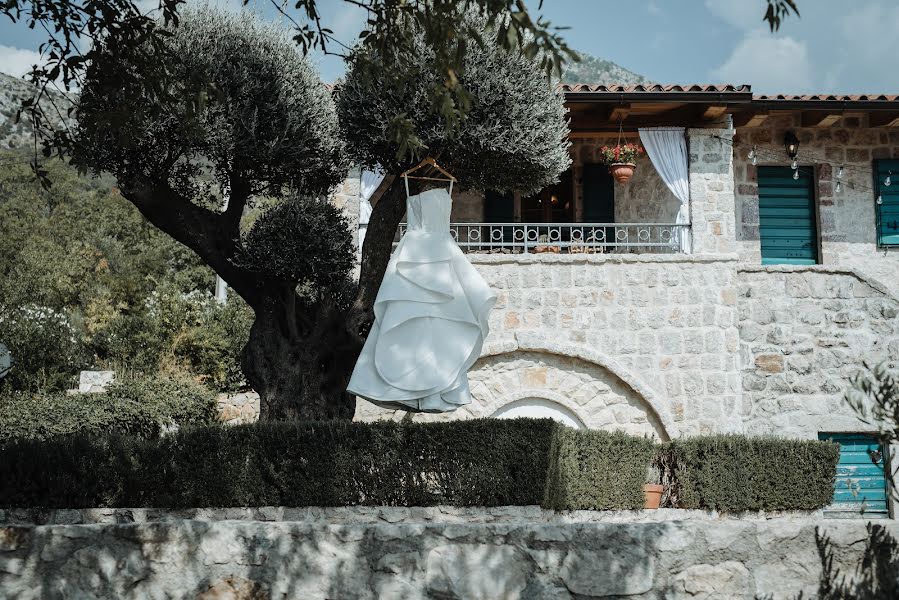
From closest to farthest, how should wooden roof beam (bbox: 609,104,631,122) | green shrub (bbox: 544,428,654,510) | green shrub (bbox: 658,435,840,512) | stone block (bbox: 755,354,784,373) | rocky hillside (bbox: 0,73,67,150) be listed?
green shrub (bbox: 544,428,654,510) < green shrub (bbox: 658,435,840,512) < stone block (bbox: 755,354,784,373) < wooden roof beam (bbox: 609,104,631,122) < rocky hillside (bbox: 0,73,67,150)

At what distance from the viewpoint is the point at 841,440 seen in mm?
11719

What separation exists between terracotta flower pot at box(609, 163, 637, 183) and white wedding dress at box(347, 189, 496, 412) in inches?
203

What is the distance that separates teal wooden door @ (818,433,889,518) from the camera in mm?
11242

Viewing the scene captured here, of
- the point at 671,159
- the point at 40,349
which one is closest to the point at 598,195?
the point at 671,159

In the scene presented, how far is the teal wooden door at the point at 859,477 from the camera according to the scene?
11.2 metres

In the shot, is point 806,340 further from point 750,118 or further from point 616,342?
point 750,118

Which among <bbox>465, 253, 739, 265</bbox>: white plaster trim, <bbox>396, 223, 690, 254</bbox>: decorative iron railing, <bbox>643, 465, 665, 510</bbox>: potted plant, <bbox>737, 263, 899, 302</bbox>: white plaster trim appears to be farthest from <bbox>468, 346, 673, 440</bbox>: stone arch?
<bbox>737, 263, 899, 302</bbox>: white plaster trim

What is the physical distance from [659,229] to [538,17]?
8.63 meters

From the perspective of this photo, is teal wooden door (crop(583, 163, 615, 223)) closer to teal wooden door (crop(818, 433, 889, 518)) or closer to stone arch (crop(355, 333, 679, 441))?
stone arch (crop(355, 333, 679, 441))

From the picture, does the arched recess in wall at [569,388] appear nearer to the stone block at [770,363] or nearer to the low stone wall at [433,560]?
the stone block at [770,363]

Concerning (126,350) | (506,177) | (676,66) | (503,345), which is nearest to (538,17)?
(506,177)

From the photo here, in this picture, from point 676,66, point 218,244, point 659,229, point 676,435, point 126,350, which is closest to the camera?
point 218,244

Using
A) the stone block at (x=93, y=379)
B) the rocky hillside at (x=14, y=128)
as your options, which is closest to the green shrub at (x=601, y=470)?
the stone block at (x=93, y=379)

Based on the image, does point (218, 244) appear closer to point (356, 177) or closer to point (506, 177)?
point (506, 177)
